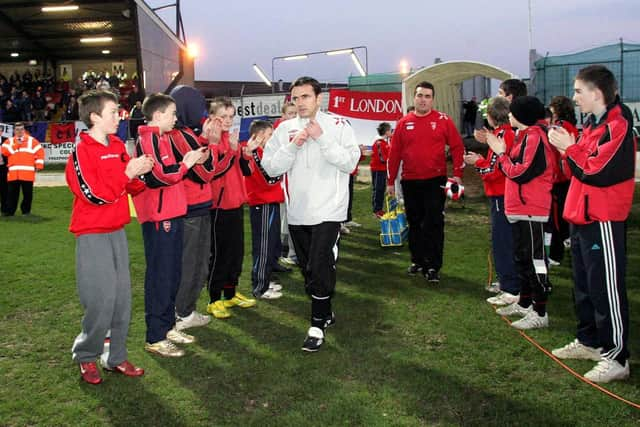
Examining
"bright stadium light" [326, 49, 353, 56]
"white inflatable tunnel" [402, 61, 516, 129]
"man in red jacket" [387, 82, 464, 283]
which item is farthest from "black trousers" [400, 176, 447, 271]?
"bright stadium light" [326, 49, 353, 56]

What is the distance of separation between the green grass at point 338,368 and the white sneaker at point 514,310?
0.15 metres

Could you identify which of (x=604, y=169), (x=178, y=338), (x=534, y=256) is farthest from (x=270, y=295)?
(x=604, y=169)

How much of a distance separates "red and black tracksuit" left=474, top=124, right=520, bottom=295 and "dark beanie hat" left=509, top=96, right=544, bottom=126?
849 millimetres

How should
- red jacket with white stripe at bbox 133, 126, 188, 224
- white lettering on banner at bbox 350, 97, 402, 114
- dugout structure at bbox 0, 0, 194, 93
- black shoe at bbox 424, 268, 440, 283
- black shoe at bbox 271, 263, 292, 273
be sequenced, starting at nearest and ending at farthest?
1. red jacket with white stripe at bbox 133, 126, 188, 224
2. black shoe at bbox 424, 268, 440, 283
3. black shoe at bbox 271, 263, 292, 273
4. white lettering on banner at bbox 350, 97, 402, 114
5. dugout structure at bbox 0, 0, 194, 93

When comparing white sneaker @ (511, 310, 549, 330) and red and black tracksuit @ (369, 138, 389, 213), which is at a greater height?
red and black tracksuit @ (369, 138, 389, 213)

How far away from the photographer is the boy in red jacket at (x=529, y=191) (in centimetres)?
523

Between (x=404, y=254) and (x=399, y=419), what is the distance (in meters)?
4.98

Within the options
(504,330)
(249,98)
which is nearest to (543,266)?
(504,330)

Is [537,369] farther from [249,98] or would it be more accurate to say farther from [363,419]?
[249,98]

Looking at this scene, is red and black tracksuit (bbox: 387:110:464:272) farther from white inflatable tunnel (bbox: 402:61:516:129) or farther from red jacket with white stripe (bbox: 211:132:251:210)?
white inflatable tunnel (bbox: 402:61:516:129)

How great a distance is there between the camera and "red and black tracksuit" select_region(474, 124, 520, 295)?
6168mm

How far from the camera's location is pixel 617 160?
13.5ft

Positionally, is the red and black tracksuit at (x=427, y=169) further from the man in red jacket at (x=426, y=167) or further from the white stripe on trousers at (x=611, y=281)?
the white stripe on trousers at (x=611, y=281)

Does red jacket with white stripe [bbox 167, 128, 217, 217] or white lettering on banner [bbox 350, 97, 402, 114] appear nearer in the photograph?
red jacket with white stripe [bbox 167, 128, 217, 217]
